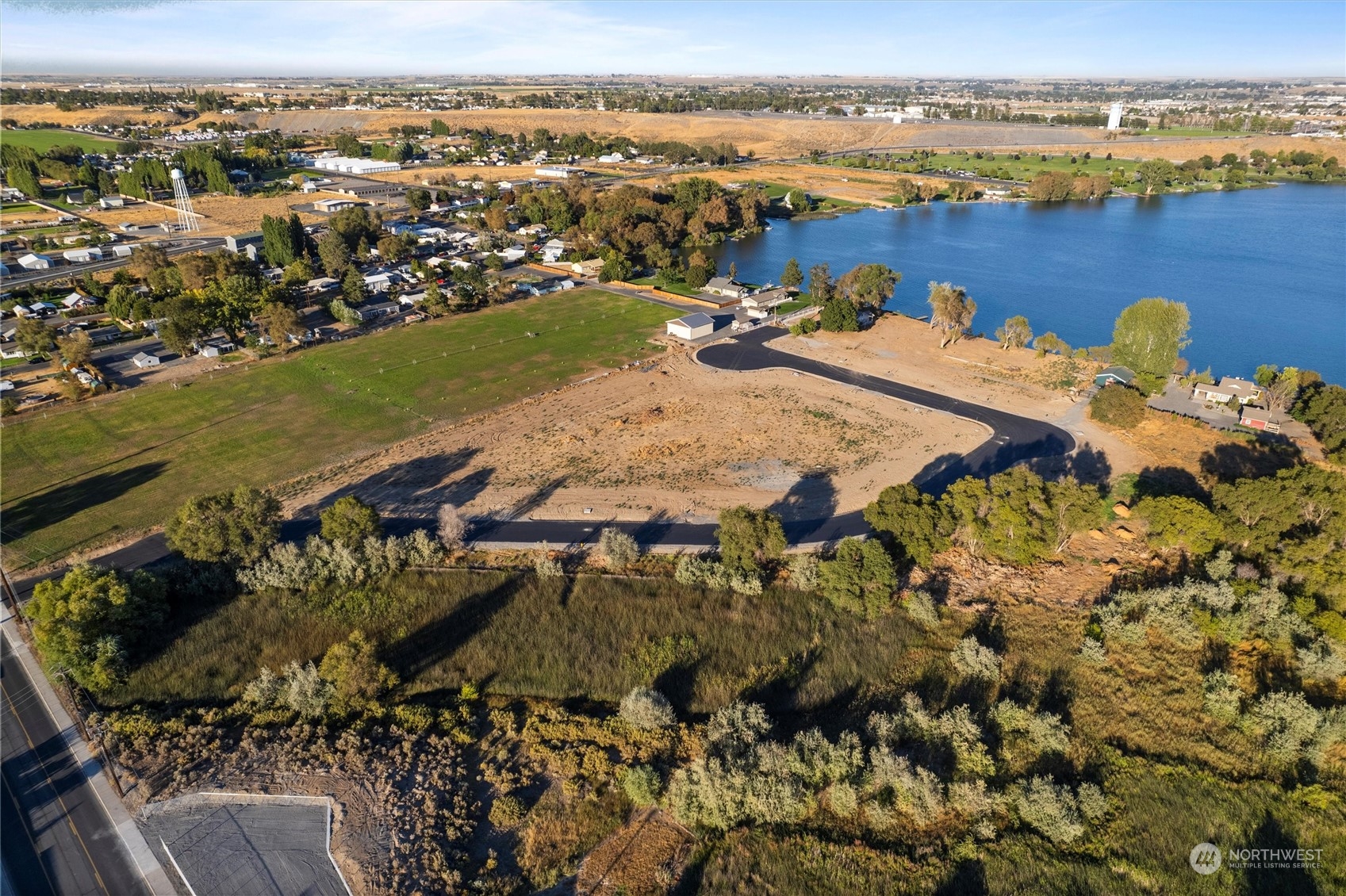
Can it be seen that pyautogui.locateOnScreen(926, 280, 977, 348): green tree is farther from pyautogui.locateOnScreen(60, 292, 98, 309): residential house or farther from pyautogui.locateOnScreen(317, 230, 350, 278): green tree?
pyautogui.locateOnScreen(60, 292, 98, 309): residential house

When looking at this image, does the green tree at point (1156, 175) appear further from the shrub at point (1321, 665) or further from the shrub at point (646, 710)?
the shrub at point (646, 710)

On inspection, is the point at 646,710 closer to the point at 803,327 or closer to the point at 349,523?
the point at 349,523

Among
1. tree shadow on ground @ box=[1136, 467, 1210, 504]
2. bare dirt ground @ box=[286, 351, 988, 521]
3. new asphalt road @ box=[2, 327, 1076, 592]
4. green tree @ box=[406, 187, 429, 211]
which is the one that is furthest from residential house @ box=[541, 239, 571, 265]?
tree shadow on ground @ box=[1136, 467, 1210, 504]

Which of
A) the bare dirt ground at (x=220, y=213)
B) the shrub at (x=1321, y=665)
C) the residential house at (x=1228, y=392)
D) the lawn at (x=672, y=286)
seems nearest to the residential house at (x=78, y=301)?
the bare dirt ground at (x=220, y=213)

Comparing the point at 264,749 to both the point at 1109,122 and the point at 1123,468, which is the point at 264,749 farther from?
the point at 1109,122

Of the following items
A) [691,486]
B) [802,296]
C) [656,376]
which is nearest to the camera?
[691,486]

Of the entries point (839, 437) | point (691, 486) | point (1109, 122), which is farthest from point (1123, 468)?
point (1109, 122)
